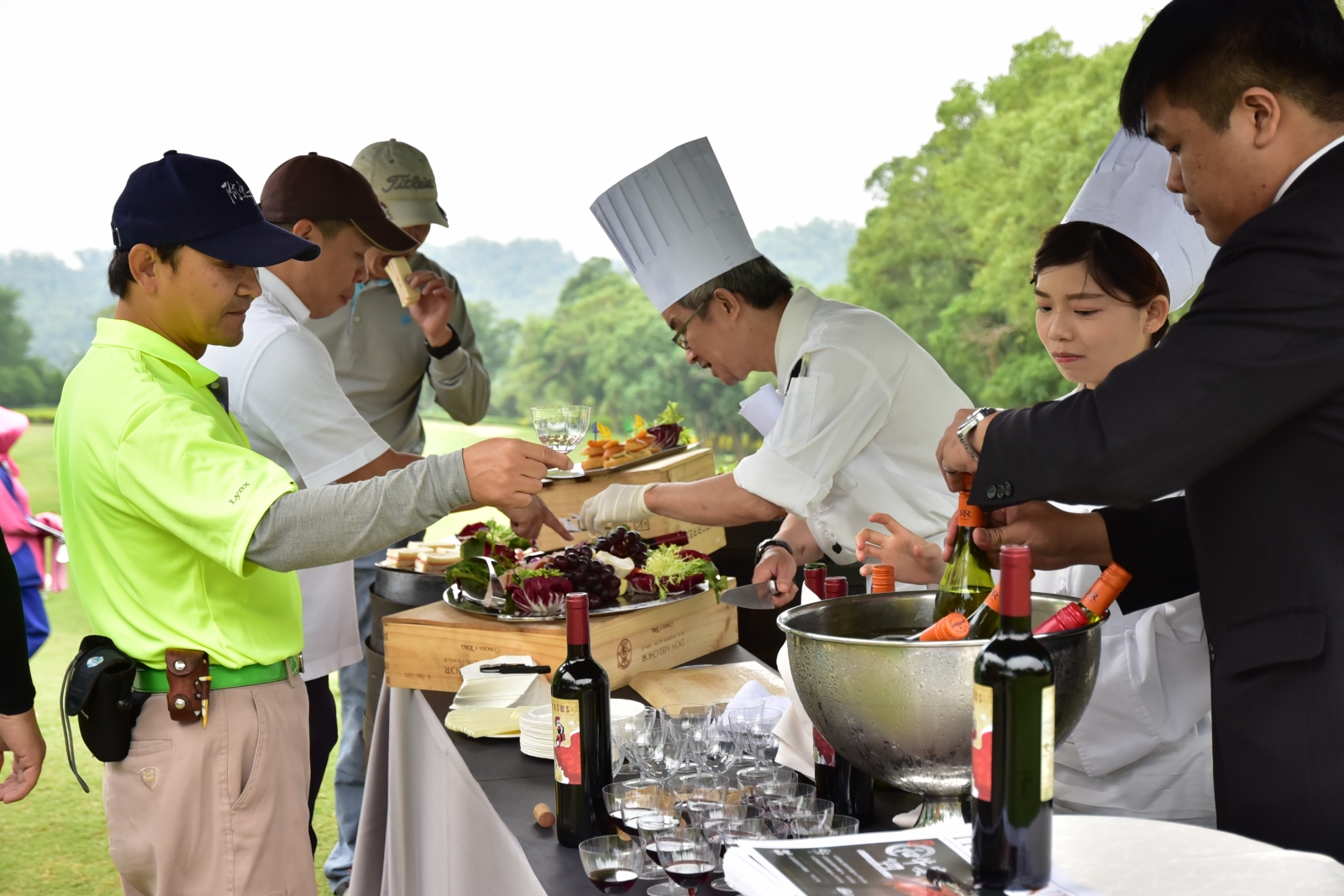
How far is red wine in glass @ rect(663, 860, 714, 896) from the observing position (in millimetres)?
1192

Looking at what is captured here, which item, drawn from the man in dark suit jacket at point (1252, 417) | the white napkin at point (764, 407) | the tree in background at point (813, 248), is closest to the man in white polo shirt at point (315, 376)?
the white napkin at point (764, 407)

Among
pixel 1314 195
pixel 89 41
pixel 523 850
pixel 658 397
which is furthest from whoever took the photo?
pixel 658 397

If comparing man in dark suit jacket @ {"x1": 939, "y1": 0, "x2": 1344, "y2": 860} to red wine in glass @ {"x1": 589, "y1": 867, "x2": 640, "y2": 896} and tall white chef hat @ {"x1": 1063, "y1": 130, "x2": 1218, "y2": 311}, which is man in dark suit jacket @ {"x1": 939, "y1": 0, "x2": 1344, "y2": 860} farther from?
tall white chef hat @ {"x1": 1063, "y1": 130, "x2": 1218, "y2": 311}

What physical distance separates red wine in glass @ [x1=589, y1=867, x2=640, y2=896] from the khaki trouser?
0.84 m

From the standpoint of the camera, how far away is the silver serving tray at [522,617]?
222 centimetres

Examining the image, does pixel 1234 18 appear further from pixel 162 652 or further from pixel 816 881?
pixel 162 652

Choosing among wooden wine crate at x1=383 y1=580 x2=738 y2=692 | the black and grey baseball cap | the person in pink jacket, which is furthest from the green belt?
the black and grey baseball cap

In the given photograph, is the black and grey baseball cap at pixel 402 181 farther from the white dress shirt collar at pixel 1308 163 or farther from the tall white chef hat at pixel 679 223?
the white dress shirt collar at pixel 1308 163

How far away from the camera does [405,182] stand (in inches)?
153

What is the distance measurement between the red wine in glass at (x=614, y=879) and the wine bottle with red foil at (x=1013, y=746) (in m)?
0.40

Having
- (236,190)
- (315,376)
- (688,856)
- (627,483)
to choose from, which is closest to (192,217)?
(236,190)

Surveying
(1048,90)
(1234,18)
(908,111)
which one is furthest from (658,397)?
(1234,18)

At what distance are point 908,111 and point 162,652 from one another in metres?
8.22

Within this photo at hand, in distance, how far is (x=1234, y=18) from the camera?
1.28 metres
